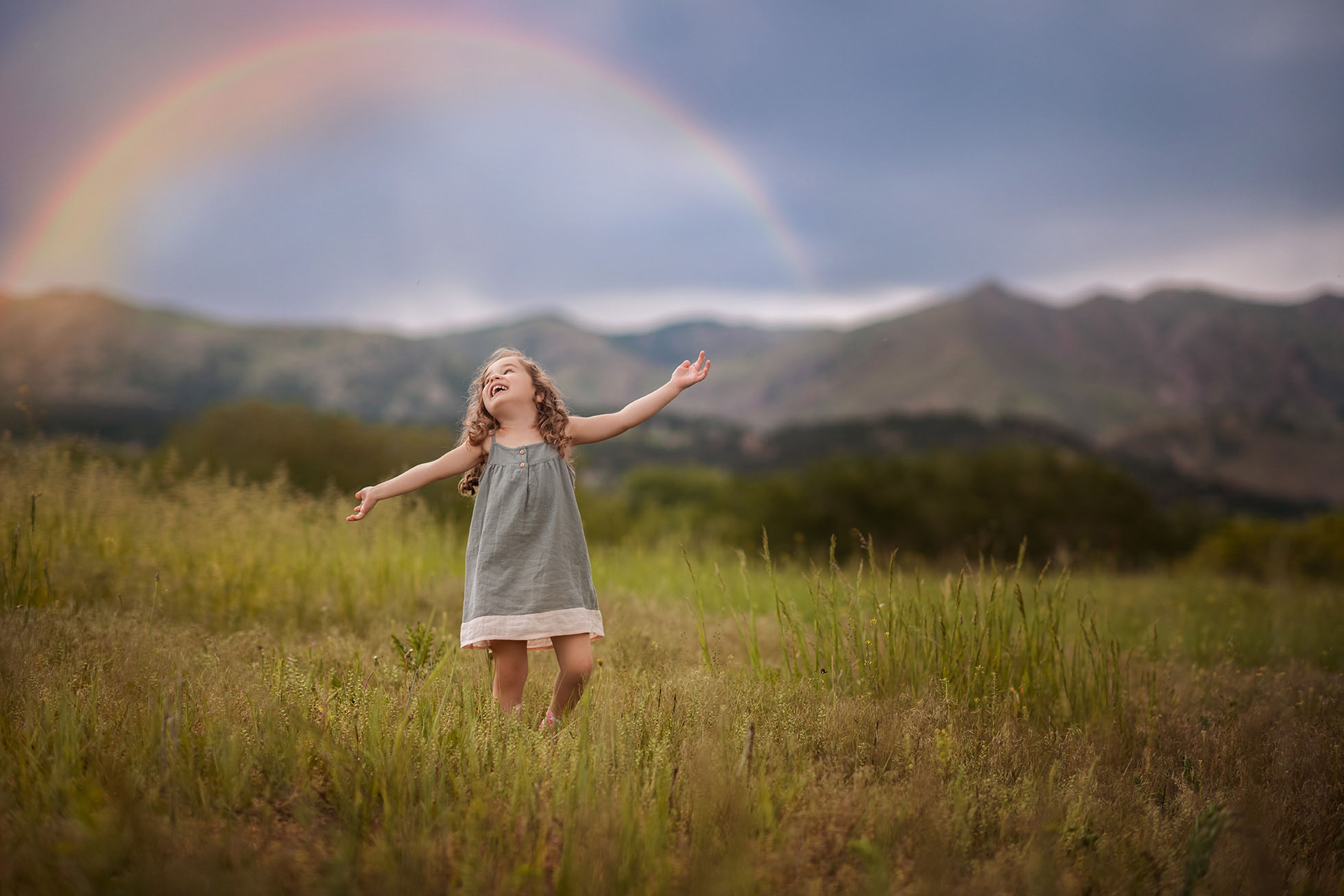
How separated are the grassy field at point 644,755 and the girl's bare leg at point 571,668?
0.55 ft

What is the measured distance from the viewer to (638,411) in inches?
154

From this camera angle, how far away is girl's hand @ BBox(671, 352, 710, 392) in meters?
3.84

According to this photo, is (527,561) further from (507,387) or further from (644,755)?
(644,755)

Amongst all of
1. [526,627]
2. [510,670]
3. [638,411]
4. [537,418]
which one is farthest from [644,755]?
[537,418]

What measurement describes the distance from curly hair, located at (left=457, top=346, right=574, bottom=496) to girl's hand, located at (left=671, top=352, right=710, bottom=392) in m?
0.61

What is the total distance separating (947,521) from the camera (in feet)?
181

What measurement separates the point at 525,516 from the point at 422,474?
0.57 meters

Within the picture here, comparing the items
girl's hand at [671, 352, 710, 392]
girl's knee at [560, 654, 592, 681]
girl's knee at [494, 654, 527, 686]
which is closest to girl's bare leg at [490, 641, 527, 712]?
girl's knee at [494, 654, 527, 686]

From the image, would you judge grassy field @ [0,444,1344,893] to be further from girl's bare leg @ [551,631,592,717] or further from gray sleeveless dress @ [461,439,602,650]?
gray sleeveless dress @ [461,439,602,650]

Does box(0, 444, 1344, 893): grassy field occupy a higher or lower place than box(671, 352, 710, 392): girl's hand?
lower

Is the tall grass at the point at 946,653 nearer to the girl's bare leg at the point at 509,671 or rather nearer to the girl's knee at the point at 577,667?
the girl's knee at the point at 577,667

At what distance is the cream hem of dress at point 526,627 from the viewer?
362cm

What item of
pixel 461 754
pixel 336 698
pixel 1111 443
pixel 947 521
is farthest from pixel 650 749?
pixel 1111 443

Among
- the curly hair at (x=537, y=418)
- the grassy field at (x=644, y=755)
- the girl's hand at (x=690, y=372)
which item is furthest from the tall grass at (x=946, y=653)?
the curly hair at (x=537, y=418)
